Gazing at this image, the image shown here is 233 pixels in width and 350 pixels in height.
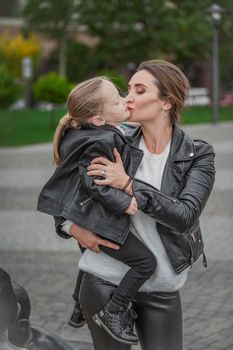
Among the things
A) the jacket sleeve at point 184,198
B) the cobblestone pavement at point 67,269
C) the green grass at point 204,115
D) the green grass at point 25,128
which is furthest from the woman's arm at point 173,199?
the green grass at point 204,115

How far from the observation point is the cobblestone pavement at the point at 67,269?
16.3 feet

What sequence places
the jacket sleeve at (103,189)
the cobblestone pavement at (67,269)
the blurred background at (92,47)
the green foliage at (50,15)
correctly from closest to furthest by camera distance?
the jacket sleeve at (103,189), the cobblestone pavement at (67,269), the blurred background at (92,47), the green foliage at (50,15)

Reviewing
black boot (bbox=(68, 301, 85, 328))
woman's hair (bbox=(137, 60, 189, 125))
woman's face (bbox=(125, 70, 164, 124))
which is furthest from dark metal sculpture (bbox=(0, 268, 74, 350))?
woman's hair (bbox=(137, 60, 189, 125))

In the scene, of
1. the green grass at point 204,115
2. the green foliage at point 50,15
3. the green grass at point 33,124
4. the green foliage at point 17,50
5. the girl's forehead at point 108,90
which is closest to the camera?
the girl's forehead at point 108,90

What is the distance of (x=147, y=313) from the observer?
2.71 meters

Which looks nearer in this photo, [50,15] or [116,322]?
[116,322]

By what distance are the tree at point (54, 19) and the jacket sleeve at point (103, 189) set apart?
49.9 meters

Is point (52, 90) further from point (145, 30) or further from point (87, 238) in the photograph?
point (145, 30)

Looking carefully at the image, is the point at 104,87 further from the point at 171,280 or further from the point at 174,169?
the point at 171,280

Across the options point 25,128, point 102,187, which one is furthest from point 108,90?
point 25,128

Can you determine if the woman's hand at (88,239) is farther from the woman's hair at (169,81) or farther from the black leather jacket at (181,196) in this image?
the woman's hair at (169,81)

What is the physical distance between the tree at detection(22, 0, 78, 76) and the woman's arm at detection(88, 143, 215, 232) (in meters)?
49.8

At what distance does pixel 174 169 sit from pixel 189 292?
11.0ft

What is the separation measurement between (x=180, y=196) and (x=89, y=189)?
34 centimetres
